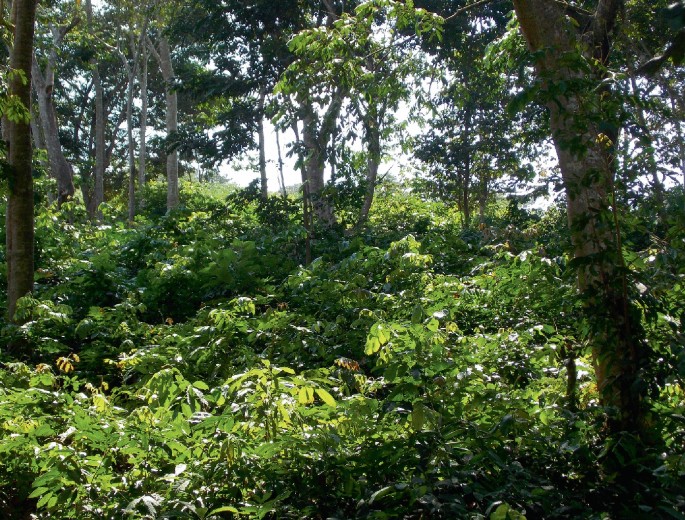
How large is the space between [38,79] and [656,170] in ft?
54.4

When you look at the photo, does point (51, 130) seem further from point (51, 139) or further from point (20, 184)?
point (20, 184)

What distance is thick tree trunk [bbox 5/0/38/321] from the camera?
6.84 metres

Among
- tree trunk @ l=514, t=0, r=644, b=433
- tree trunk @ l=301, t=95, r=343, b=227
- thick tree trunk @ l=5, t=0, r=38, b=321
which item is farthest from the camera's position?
tree trunk @ l=301, t=95, r=343, b=227

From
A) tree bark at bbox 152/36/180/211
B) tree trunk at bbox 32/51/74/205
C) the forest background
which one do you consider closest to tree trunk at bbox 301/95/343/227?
the forest background

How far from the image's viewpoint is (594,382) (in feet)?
13.8

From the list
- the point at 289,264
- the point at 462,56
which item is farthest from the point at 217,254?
the point at 462,56

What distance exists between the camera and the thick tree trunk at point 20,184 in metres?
6.84

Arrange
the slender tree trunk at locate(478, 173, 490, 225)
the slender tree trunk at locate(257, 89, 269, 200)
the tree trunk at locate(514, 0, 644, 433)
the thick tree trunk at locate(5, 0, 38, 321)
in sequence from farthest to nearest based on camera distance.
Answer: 1. the slender tree trunk at locate(478, 173, 490, 225)
2. the slender tree trunk at locate(257, 89, 269, 200)
3. the thick tree trunk at locate(5, 0, 38, 321)
4. the tree trunk at locate(514, 0, 644, 433)

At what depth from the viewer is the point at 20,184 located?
685 cm

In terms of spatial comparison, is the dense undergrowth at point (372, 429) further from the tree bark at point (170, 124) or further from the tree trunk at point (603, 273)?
the tree bark at point (170, 124)

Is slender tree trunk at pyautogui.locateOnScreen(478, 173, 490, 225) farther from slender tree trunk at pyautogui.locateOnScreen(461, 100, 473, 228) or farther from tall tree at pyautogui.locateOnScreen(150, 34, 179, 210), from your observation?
tall tree at pyautogui.locateOnScreen(150, 34, 179, 210)

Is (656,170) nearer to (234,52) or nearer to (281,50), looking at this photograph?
(281,50)

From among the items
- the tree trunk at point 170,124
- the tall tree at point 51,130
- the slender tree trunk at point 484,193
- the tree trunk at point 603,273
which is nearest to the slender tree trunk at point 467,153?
the slender tree trunk at point 484,193

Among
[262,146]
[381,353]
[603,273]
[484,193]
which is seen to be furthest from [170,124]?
[603,273]
